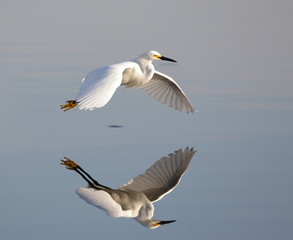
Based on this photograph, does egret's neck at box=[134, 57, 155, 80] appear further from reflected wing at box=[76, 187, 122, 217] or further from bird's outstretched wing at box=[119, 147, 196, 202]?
reflected wing at box=[76, 187, 122, 217]

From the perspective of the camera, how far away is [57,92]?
8.12m

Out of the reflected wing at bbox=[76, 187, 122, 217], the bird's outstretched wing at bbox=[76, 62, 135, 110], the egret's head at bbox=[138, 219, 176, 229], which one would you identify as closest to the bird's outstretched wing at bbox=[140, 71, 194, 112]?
the bird's outstretched wing at bbox=[76, 62, 135, 110]

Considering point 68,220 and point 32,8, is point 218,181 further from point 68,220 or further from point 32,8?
point 32,8

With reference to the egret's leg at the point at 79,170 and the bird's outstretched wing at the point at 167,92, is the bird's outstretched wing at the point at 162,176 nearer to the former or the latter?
the egret's leg at the point at 79,170

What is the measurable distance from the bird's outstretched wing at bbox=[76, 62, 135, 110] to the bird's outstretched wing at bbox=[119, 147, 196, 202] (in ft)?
2.20

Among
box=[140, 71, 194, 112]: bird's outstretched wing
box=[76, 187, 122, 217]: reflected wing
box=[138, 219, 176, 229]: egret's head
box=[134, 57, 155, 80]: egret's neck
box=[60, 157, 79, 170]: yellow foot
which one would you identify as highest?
box=[134, 57, 155, 80]: egret's neck

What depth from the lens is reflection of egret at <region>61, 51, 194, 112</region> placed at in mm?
5812

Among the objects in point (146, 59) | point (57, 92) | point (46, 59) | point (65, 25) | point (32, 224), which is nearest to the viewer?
point (32, 224)

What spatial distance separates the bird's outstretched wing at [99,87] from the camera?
225 inches

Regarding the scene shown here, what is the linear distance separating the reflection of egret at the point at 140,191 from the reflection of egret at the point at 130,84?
60 cm

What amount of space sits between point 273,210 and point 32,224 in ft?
5.46

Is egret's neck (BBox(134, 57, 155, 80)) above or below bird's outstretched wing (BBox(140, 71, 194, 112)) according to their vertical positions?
above

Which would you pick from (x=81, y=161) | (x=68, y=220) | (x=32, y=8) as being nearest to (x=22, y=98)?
(x=81, y=161)

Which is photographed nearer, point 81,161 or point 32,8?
point 81,161
